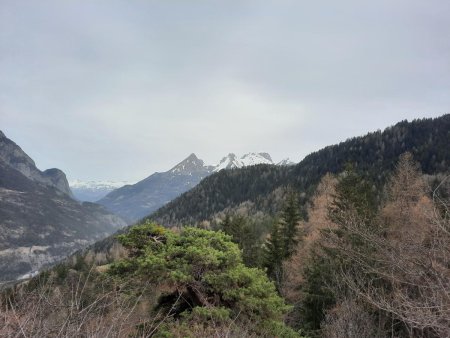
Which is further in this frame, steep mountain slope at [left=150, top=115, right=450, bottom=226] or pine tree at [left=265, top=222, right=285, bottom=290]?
steep mountain slope at [left=150, top=115, right=450, bottom=226]

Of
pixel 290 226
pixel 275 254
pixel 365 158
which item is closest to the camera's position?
pixel 275 254

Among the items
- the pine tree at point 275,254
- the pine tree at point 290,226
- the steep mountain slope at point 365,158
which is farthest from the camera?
the steep mountain slope at point 365,158

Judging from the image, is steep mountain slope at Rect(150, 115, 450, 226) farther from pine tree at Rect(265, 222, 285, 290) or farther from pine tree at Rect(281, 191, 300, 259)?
pine tree at Rect(265, 222, 285, 290)

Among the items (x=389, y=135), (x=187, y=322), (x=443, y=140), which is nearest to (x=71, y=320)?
(x=187, y=322)

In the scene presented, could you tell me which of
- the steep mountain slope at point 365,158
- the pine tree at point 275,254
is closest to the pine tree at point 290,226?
the pine tree at point 275,254

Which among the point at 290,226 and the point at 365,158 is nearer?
the point at 290,226

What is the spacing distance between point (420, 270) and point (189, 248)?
1189 cm

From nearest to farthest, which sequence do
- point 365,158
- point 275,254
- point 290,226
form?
1. point 275,254
2. point 290,226
3. point 365,158

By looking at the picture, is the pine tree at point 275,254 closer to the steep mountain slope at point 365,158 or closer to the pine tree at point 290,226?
the pine tree at point 290,226

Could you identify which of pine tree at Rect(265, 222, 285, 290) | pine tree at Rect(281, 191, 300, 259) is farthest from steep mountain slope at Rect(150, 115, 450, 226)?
pine tree at Rect(265, 222, 285, 290)

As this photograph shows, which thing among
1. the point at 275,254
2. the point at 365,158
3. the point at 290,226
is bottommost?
the point at 275,254

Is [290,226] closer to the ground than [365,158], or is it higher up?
closer to the ground

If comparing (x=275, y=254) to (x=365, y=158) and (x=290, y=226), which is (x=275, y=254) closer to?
(x=290, y=226)

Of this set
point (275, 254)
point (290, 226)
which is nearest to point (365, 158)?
point (290, 226)
